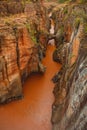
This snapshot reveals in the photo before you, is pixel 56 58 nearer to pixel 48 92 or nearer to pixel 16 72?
pixel 48 92

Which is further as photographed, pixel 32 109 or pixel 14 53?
pixel 14 53

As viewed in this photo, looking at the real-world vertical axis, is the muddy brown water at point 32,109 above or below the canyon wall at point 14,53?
below

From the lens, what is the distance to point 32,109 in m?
12.7

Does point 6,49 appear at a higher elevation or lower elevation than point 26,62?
higher

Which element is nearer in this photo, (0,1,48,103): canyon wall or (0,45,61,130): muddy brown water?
(0,45,61,130): muddy brown water

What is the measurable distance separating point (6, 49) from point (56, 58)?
25.4 feet

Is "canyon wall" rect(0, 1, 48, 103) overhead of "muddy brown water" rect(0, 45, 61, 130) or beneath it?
overhead

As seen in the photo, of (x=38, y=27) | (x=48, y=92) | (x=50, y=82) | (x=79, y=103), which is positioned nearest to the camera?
(x=79, y=103)

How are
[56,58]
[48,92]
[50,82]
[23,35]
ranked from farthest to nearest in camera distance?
1. [56,58]
2. [50,82]
3. [48,92]
4. [23,35]

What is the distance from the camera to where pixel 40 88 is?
48.8 ft

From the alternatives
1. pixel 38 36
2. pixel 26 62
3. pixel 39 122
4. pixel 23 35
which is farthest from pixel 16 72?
pixel 38 36

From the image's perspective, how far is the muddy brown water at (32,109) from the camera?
11484 mm

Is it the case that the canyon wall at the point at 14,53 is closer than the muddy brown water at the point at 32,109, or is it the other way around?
the muddy brown water at the point at 32,109

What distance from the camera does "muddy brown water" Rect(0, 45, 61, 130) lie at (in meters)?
11.5
